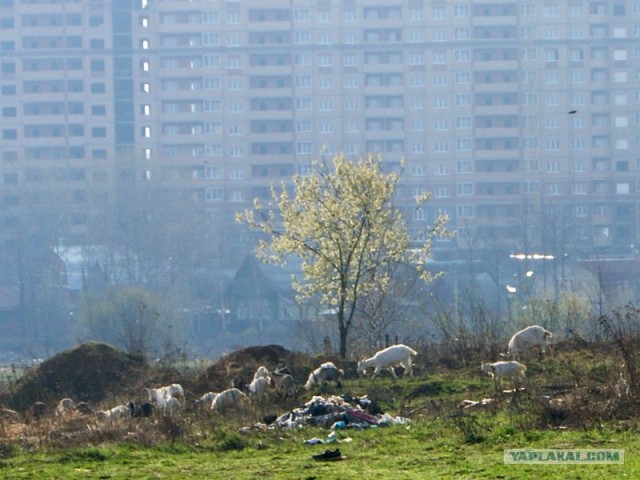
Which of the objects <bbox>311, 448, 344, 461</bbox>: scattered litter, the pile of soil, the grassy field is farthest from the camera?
the pile of soil

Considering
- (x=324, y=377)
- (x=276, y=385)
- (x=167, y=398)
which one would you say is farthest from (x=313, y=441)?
(x=324, y=377)

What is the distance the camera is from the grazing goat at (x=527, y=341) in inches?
778

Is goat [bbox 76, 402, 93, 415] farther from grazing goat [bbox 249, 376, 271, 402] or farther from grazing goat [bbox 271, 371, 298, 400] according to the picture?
grazing goat [bbox 271, 371, 298, 400]

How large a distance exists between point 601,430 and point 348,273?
50.4 feet

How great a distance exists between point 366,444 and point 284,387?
5.48 metres

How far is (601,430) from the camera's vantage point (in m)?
11.2

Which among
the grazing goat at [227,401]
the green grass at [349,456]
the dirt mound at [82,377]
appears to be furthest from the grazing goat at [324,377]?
the dirt mound at [82,377]

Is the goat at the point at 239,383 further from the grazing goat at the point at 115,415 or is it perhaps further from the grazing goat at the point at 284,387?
the grazing goat at the point at 115,415

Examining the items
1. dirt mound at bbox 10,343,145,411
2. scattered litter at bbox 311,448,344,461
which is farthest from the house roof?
scattered litter at bbox 311,448,344,461

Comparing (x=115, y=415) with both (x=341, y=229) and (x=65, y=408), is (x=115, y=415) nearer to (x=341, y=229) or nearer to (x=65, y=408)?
(x=65, y=408)

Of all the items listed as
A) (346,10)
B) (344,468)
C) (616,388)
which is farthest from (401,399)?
(346,10)

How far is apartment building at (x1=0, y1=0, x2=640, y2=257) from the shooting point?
3418 inches

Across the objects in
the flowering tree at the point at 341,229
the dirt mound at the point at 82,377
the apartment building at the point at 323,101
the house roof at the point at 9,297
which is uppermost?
the apartment building at the point at 323,101

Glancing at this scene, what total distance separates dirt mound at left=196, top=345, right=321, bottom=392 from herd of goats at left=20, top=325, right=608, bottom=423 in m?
1.03
